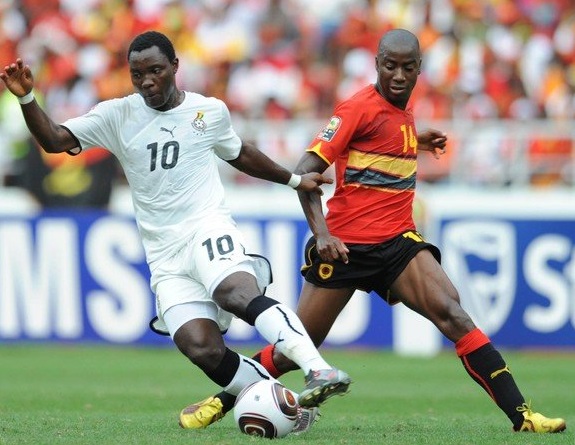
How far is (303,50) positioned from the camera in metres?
20.3

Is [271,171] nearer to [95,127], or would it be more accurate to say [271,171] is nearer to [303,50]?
[95,127]

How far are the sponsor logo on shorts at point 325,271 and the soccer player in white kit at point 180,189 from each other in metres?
0.43

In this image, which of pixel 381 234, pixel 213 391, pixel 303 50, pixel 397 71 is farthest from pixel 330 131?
pixel 303 50

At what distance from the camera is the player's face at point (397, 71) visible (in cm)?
805

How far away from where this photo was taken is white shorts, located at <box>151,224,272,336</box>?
767cm

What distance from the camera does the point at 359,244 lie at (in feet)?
27.0

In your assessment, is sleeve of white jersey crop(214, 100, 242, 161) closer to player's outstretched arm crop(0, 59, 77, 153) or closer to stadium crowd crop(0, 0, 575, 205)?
player's outstretched arm crop(0, 59, 77, 153)

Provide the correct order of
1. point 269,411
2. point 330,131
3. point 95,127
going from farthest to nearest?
point 330,131, point 95,127, point 269,411

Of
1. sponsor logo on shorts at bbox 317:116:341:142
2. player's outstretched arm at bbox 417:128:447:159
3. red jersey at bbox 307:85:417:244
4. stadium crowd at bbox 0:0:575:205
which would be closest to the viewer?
sponsor logo on shorts at bbox 317:116:341:142

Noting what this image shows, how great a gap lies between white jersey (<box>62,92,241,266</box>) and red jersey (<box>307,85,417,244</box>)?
738 millimetres

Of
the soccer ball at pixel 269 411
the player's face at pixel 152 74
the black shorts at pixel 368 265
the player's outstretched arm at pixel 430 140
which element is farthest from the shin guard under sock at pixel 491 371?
the player's face at pixel 152 74

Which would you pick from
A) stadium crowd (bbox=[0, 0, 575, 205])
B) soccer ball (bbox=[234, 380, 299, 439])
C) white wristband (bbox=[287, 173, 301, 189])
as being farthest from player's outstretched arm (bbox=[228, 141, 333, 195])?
stadium crowd (bbox=[0, 0, 575, 205])

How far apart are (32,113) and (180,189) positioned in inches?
38.9

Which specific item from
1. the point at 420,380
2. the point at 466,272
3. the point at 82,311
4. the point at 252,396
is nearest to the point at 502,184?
the point at 466,272
